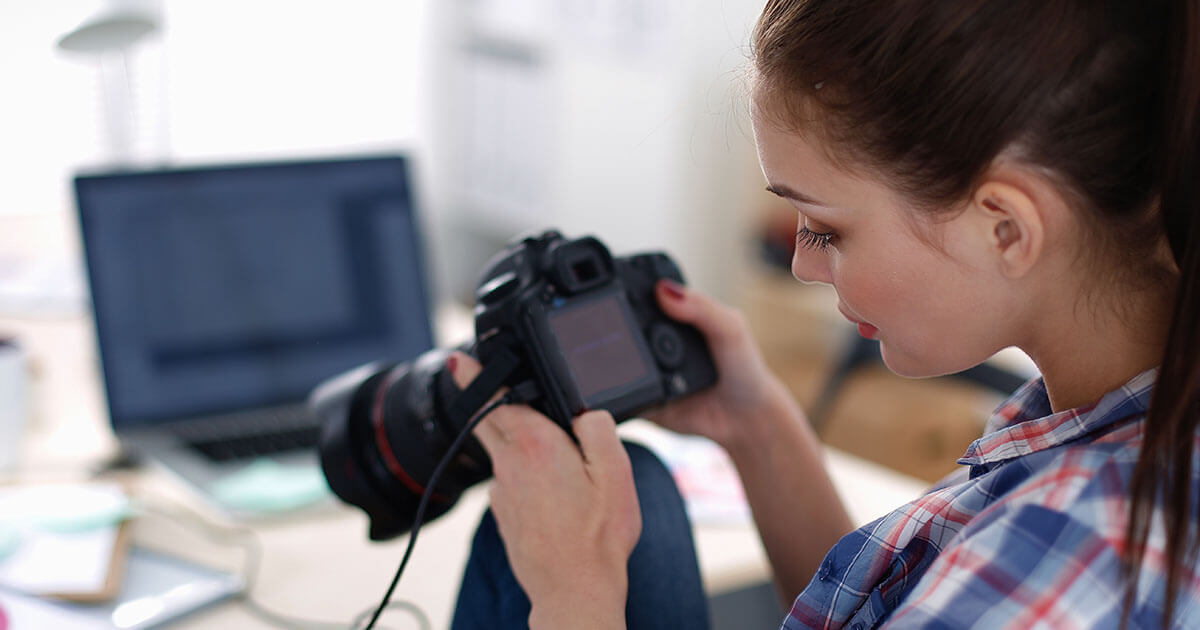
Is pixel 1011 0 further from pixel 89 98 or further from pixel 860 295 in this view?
pixel 89 98

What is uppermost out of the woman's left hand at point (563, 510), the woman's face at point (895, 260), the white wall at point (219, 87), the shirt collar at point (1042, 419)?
the white wall at point (219, 87)

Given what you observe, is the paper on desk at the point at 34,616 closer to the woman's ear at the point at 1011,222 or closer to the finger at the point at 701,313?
the finger at the point at 701,313

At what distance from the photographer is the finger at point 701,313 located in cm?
96

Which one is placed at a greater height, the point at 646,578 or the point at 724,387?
the point at 724,387

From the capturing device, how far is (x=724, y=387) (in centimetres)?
102

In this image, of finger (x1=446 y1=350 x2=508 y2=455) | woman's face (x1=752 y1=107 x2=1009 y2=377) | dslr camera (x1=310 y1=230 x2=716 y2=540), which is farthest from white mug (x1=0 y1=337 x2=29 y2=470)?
woman's face (x1=752 y1=107 x2=1009 y2=377)

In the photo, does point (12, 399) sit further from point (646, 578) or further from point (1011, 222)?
point (1011, 222)

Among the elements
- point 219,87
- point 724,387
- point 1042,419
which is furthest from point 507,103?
point 1042,419

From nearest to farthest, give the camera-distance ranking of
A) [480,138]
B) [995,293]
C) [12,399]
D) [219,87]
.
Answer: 1. [995,293]
2. [12,399]
3. [219,87]
4. [480,138]

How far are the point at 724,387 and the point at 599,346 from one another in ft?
0.67

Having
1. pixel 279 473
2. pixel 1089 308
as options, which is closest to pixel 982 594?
pixel 1089 308

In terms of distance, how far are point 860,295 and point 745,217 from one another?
226 cm

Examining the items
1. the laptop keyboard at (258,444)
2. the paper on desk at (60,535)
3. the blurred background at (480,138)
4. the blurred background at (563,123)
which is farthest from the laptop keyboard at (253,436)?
the blurred background at (563,123)

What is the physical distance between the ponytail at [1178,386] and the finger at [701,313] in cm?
45
